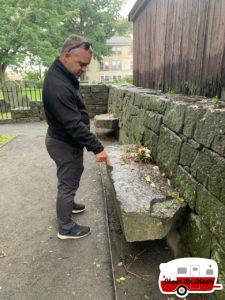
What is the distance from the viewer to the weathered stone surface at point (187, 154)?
2.34 metres

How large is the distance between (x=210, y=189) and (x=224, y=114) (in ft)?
1.90

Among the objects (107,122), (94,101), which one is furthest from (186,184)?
(94,101)

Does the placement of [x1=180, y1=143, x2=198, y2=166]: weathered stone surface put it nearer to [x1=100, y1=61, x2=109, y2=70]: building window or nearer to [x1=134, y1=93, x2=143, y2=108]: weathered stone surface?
[x1=134, y1=93, x2=143, y2=108]: weathered stone surface

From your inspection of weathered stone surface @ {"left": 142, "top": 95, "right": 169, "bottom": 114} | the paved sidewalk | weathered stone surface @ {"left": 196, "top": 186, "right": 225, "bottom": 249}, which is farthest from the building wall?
weathered stone surface @ {"left": 196, "top": 186, "right": 225, "bottom": 249}

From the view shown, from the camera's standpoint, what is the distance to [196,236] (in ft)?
7.48

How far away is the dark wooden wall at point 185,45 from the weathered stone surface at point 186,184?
3.25 ft

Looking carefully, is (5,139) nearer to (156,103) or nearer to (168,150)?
(156,103)

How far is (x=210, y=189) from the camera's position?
204 centimetres

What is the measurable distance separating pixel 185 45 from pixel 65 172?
2317mm

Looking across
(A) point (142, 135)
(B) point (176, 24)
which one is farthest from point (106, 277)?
(B) point (176, 24)

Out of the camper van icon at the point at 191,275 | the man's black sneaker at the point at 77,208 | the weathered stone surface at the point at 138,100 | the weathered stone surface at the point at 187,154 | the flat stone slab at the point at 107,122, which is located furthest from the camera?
the flat stone slab at the point at 107,122

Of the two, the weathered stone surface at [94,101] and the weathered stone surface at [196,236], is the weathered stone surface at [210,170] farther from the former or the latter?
the weathered stone surface at [94,101]

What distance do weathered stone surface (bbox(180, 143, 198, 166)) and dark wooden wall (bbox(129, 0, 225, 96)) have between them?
79 cm

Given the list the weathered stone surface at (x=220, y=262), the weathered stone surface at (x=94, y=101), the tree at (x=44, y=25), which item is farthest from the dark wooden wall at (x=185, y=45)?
the tree at (x=44, y=25)
